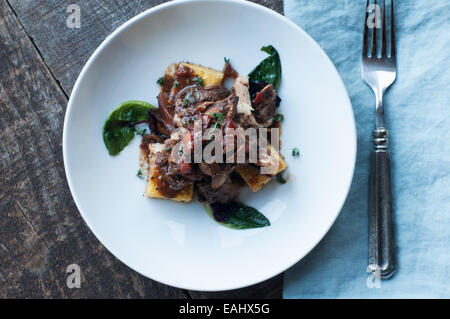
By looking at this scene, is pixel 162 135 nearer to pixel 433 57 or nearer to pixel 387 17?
pixel 387 17

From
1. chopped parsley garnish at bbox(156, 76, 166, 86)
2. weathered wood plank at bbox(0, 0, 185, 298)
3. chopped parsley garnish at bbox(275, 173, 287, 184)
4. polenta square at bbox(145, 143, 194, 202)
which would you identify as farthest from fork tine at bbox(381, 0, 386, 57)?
weathered wood plank at bbox(0, 0, 185, 298)

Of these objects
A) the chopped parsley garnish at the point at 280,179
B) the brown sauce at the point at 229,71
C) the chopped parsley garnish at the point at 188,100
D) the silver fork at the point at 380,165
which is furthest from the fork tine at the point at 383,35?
the chopped parsley garnish at the point at 188,100

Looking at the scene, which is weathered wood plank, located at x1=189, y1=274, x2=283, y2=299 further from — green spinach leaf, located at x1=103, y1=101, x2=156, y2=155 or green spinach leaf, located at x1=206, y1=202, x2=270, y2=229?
green spinach leaf, located at x1=103, y1=101, x2=156, y2=155

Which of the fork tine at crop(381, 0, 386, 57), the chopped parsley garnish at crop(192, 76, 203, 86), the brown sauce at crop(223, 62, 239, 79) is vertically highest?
the fork tine at crop(381, 0, 386, 57)

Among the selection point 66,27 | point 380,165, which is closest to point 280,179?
point 380,165

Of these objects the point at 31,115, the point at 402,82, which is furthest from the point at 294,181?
the point at 31,115

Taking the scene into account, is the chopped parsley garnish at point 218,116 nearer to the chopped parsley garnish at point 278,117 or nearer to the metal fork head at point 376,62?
the chopped parsley garnish at point 278,117
